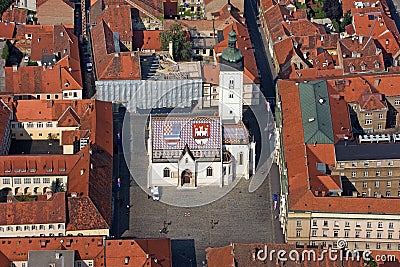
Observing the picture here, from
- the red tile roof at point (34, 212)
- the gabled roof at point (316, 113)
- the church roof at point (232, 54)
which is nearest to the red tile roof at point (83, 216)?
the red tile roof at point (34, 212)

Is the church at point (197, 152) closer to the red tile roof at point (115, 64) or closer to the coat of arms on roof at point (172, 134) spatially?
the coat of arms on roof at point (172, 134)

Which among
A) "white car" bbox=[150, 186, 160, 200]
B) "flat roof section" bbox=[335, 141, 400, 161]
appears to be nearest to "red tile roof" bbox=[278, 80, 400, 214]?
"flat roof section" bbox=[335, 141, 400, 161]

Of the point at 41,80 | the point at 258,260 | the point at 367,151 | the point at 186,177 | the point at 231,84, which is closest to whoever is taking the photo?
the point at 258,260

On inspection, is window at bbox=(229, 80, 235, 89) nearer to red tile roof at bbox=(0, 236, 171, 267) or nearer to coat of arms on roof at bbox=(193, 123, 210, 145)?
coat of arms on roof at bbox=(193, 123, 210, 145)

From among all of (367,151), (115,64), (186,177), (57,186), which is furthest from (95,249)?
(115,64)

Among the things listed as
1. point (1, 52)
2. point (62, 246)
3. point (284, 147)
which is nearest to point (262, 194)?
point (284, 147)

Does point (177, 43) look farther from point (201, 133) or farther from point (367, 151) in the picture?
point (367, 151)
